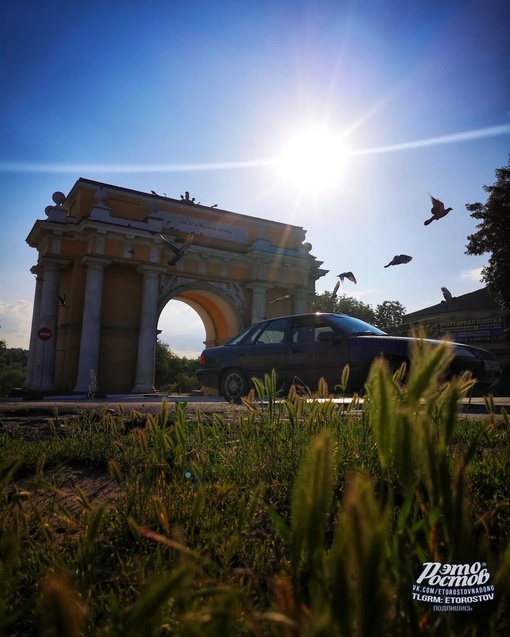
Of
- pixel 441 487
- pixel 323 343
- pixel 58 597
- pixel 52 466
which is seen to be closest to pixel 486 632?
pixel 441 487

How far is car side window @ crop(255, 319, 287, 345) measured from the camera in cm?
964

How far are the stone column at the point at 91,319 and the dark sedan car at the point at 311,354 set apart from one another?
11.4 metres

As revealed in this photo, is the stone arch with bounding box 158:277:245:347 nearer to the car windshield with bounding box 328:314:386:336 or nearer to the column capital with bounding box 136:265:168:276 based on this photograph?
the column capital with bounding box 136:265:168:276

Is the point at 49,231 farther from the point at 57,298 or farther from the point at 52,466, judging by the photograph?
the point at 52,466

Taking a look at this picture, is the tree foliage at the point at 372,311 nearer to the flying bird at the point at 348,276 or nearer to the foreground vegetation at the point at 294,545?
the flying bird at the point at 348,276

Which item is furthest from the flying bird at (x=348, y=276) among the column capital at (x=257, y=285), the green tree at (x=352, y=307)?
the green tree at (x=352, y=307)

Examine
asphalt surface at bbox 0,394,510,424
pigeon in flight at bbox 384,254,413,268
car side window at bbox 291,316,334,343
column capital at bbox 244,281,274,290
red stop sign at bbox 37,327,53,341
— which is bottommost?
asphalt surface at bbox 0,394,510,424

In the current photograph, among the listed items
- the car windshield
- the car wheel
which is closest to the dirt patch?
the car windshield

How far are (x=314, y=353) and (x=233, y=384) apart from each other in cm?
224

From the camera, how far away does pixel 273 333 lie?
9.82 meters

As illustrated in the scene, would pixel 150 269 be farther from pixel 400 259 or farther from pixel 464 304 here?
pixel 464 304

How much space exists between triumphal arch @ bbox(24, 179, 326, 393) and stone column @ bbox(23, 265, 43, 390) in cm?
7

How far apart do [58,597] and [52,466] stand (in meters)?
2.53

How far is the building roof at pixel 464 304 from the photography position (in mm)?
28002
